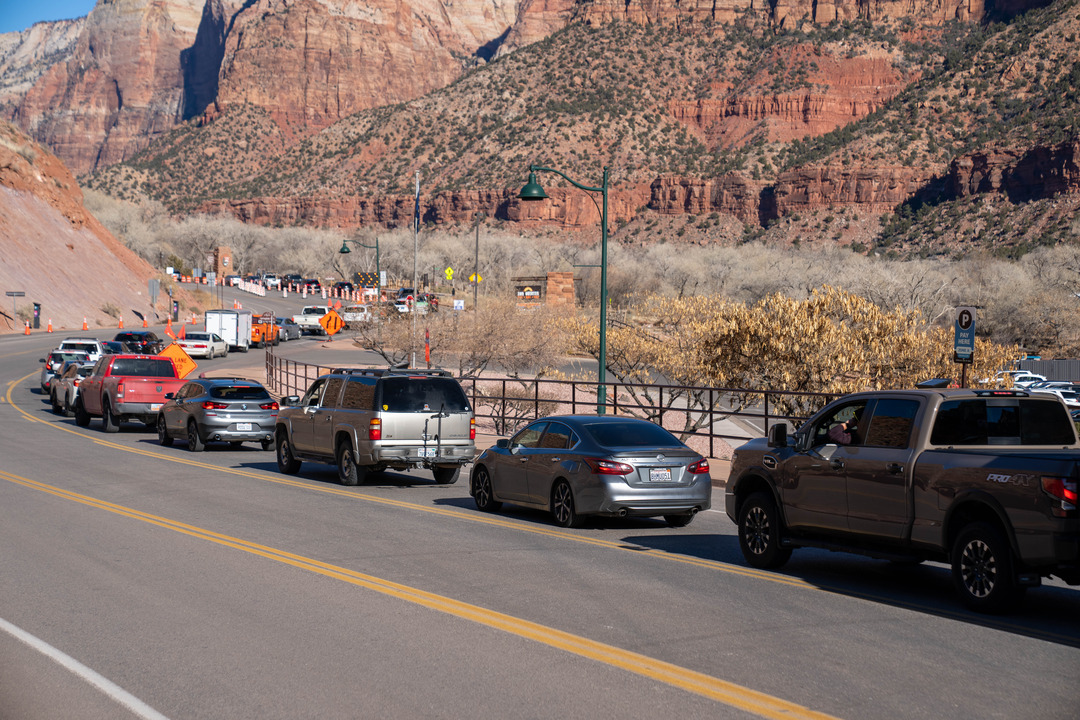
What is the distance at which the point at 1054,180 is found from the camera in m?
93.0

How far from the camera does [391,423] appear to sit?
679 inches

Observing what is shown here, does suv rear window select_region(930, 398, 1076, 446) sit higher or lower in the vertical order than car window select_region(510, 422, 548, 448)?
higher

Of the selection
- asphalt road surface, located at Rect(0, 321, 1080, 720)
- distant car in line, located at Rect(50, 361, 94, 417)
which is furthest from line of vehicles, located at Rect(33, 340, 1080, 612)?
distant car in line, located at Rect(50, 361, 94, 417)

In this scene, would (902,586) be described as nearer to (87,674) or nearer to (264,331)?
(87,674)

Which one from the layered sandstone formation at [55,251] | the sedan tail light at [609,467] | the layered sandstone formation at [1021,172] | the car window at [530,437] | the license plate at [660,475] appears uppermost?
the layered sandstone formation at [1021,172]

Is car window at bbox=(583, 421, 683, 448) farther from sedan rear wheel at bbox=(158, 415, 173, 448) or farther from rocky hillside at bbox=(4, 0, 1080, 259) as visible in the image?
rocky hillside at bbox=(4, 0, 1080, 259)

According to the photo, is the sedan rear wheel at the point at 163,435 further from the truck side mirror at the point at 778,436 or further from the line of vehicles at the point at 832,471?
the truck side mirror at the point at 778,436

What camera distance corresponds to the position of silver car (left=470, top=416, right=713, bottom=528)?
12938mm

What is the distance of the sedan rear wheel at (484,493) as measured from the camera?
48.8 ft

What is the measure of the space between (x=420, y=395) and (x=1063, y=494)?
11160mm

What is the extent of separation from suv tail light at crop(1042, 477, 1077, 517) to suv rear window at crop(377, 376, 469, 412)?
35.8 ft

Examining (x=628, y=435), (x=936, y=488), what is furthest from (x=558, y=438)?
(x=936, y=488)

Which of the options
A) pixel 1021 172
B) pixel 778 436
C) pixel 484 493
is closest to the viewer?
pixel 778 436

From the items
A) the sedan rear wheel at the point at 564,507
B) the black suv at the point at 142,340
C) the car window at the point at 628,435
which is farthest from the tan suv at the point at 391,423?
the black suv at the point at 142,340
